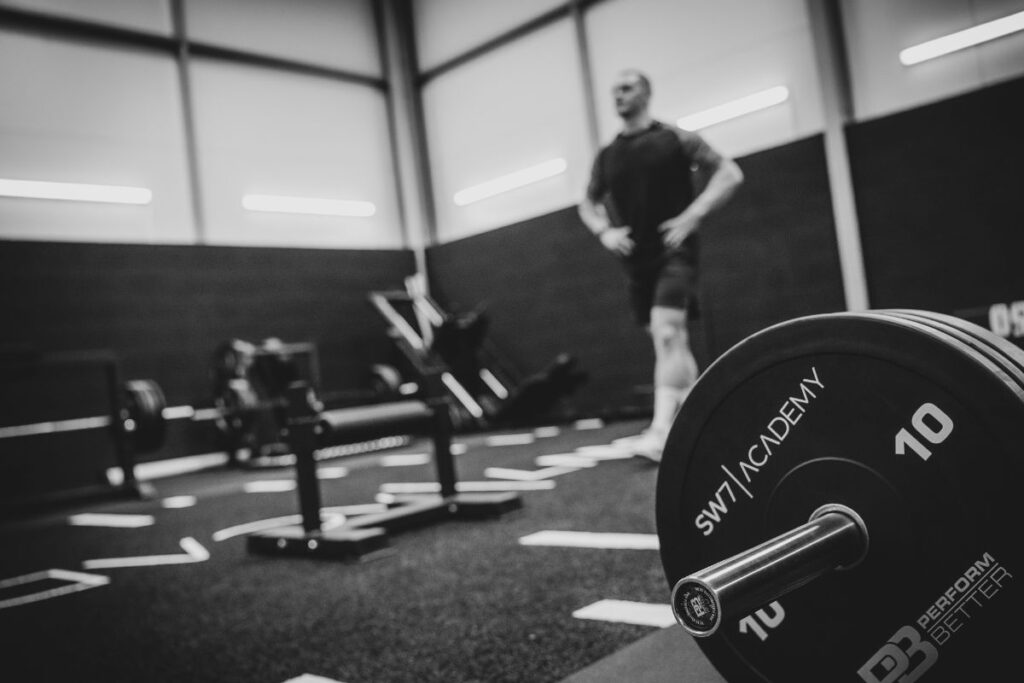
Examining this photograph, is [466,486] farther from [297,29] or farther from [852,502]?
[297,29]

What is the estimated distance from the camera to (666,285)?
A: 3078mm

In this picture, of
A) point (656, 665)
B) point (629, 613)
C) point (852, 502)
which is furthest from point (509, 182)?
point (852, 502)

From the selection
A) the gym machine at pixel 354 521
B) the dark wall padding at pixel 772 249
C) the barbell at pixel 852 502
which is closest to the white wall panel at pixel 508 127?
the dark wall padding at pixel 772 249

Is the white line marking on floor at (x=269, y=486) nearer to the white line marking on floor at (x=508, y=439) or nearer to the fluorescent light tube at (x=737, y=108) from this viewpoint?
the white line marking on floor at (x=508, y=439)

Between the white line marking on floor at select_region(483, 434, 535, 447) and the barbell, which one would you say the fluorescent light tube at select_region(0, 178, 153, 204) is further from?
the barbell

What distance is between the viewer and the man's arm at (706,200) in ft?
9.98

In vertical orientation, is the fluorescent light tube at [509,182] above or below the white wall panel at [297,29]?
below

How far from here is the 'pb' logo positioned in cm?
79

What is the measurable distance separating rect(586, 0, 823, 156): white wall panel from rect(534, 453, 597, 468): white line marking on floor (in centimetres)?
290

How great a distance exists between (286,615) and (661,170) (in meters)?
2.15

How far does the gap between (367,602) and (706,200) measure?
76.1 inches

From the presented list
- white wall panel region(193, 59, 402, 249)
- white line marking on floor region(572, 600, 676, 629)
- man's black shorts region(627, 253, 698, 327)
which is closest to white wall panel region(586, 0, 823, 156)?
white wall panel region(193, 59, 402, 249)

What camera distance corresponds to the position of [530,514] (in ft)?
8.64

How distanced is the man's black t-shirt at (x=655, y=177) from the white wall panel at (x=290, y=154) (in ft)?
14.8
